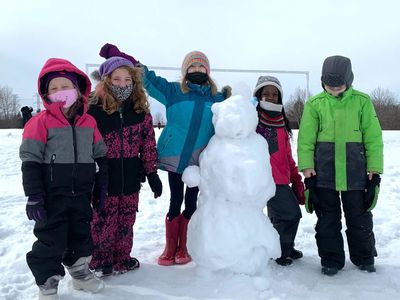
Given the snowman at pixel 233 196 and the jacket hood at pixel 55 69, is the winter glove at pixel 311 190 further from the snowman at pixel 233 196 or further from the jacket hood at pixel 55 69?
the jacket hood at pixel 55 69

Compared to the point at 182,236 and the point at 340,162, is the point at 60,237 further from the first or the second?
the point at 340,162

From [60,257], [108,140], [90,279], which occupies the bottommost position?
[90,279]

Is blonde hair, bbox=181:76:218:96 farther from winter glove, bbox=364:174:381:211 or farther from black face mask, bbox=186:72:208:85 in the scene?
winter glove, bbox=364:174:381:211

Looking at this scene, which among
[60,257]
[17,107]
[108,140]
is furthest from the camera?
[17,107]

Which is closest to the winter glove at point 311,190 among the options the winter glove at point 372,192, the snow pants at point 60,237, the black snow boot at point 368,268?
the winter glove at point 372,192

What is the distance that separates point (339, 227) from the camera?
321 cm

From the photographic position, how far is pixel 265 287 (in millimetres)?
2648

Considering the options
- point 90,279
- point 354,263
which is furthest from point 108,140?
point 354,263

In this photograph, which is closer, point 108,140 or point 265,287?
point 265,287

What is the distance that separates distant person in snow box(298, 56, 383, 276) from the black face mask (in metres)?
0.90

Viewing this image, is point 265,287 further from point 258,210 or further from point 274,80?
point 274,80

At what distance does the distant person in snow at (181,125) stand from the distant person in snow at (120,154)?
160 mm

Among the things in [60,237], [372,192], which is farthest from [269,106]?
[60,237]

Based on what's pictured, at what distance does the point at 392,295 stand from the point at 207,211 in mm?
1392
